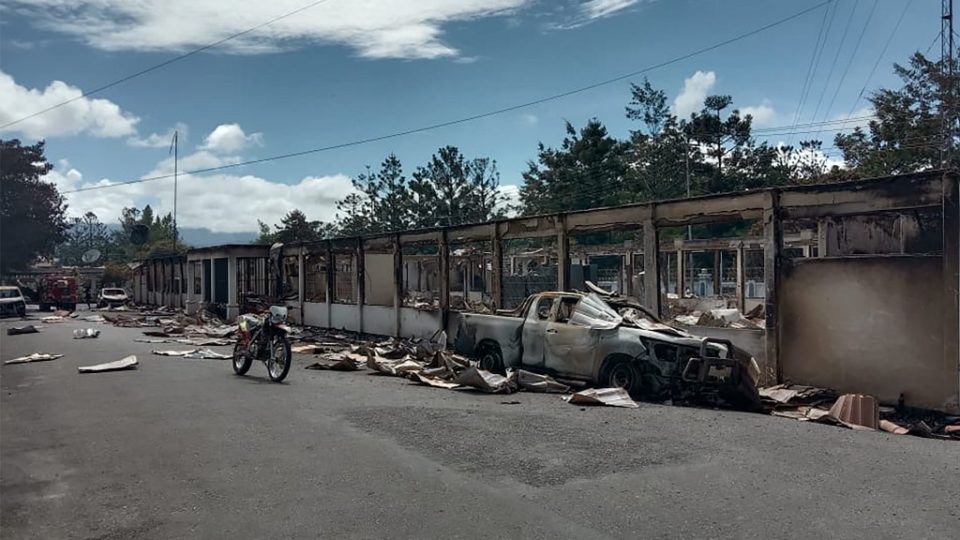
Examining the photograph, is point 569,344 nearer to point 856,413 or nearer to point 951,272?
point 856,413

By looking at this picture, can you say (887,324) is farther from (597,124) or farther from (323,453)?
(597,124)

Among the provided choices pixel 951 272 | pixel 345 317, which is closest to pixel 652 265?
pixel 951 272

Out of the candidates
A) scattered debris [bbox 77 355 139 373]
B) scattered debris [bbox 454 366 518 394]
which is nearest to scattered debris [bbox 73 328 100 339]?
scattered debris [bbox 77 355 139 373]

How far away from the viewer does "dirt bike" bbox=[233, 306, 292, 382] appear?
12664 millimetres

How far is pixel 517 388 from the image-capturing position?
11.4 meters

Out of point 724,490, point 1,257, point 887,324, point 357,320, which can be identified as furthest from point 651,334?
point 1,257

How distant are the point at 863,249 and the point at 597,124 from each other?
3407 cm

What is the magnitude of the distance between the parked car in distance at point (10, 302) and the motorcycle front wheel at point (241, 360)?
2951 centimetres

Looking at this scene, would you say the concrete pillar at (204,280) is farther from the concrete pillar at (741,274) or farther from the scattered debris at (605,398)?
the scattered debris at (605,398)

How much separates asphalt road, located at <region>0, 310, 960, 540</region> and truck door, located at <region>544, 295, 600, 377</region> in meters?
1.00

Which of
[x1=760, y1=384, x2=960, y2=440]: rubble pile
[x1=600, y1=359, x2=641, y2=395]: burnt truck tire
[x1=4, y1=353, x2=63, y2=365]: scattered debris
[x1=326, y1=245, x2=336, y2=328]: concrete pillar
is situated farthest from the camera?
[x1=326, y1=245, x2=336, y2=328]: concrete pillar

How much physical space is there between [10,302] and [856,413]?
40013 millimetres

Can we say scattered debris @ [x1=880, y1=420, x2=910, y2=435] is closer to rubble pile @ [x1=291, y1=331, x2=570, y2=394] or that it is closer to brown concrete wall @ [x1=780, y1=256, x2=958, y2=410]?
brown concrete wall @ [x1=780, y1=256, x2=958, y2=410]

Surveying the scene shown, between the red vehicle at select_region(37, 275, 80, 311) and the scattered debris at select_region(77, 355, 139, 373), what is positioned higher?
the red vehicle at select_region(37, 275, 80, 311)
